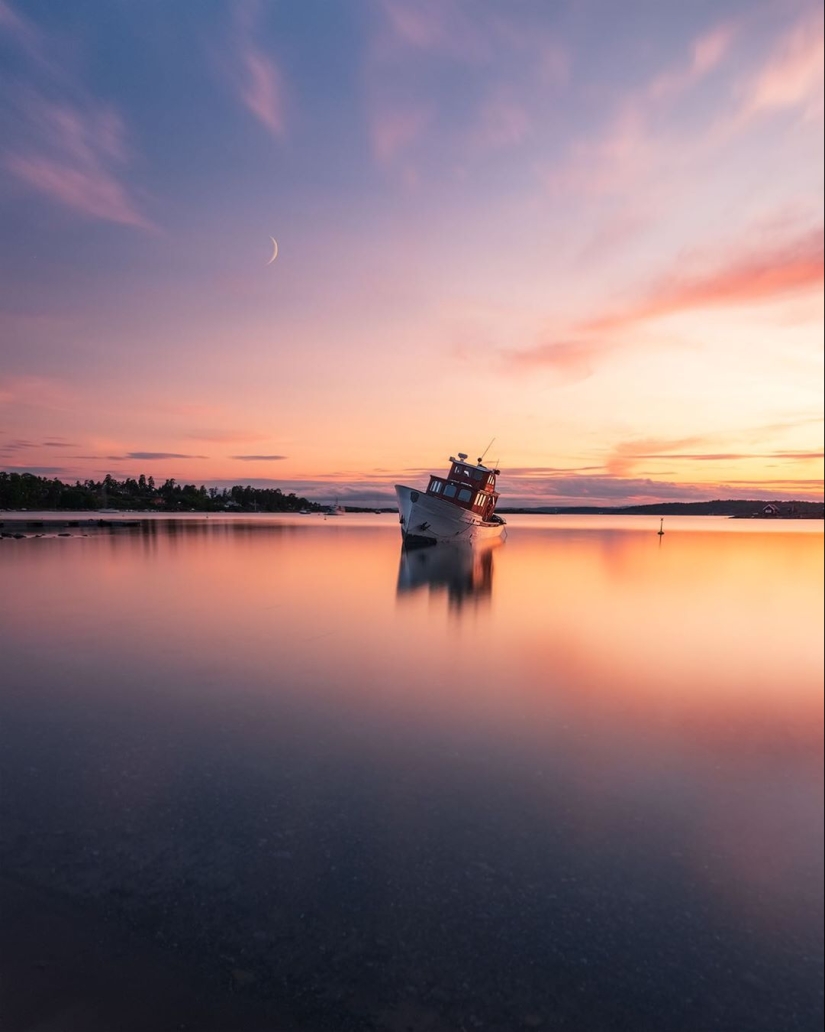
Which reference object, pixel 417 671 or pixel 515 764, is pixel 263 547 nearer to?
pixel 417 671

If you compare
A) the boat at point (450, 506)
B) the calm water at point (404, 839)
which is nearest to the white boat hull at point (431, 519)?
the boat at point (450, 506)

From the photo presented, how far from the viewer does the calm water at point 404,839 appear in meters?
4.89

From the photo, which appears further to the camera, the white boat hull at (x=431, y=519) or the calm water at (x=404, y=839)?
the white boat hull at (x=431, y=519)

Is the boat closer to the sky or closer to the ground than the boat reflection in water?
closer to the sky

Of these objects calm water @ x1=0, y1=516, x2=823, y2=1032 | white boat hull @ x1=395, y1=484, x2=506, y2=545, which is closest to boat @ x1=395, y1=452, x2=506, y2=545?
white boat hull @ x1=395, y1=484, x2=506, y2=545

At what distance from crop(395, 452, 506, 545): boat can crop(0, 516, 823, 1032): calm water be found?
42.9 metres

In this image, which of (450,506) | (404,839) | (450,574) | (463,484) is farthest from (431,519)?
(404,839)

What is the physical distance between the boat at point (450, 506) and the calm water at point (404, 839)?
42.9 m

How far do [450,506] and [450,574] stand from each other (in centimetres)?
2164

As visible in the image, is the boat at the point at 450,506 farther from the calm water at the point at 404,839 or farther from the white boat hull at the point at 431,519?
the calm water at the point at 404,839

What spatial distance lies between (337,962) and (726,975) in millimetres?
3593

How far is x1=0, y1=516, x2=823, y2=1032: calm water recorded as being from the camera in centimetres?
489

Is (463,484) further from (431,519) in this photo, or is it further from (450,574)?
(450,574)

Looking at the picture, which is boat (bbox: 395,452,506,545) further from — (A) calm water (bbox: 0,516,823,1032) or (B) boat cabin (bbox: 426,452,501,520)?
(A) calm water (bbox: 0,516,823,1032)
